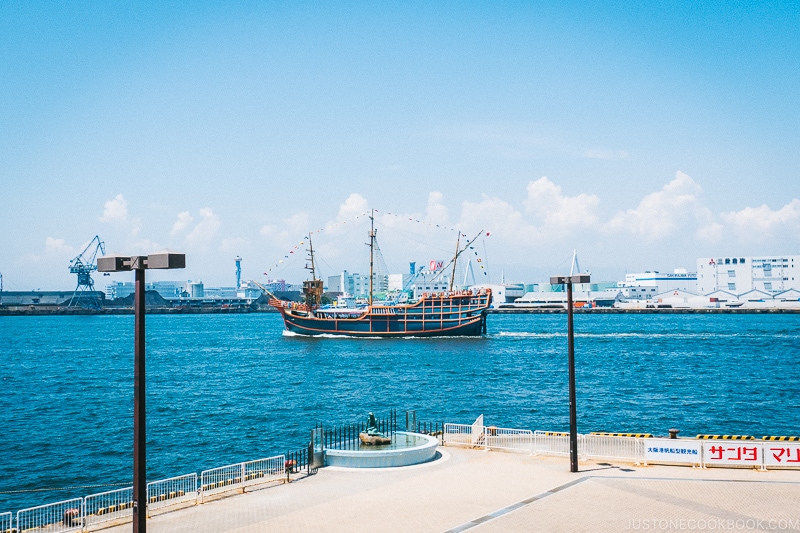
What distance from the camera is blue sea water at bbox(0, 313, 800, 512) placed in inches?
1120

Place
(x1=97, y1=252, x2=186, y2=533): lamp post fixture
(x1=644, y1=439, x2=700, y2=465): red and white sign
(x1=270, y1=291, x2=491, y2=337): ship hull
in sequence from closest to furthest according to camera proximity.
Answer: (x1=97, y1=252, x2=186, y2=533): lamp post fixture, (x1=644, y1=439, x2=700, y2=465): red and white sign, (x1=270, y1=291, x2=491, y2=337): ship hull

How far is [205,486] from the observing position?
16125 millimetres

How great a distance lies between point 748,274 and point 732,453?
620 ft

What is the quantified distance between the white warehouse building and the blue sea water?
11658 cm

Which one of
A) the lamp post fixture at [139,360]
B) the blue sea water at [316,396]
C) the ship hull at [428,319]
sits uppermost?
the lamp post fixture at [139,360]

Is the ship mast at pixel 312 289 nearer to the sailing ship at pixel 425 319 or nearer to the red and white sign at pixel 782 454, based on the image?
the sailing ship at pixel 425 319

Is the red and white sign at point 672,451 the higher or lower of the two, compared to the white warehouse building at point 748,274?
lower

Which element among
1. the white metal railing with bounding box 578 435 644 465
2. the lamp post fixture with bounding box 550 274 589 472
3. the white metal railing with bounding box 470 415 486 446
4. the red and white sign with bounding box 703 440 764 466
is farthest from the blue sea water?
the red and white sign with bounding box 703 440 764 466

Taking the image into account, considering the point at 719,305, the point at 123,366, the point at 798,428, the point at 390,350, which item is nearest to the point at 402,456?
the point at 798,428

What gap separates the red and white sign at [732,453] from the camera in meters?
16.7

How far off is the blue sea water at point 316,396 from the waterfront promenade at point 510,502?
606cm

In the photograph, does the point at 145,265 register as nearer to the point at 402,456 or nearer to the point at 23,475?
the point at 402,456

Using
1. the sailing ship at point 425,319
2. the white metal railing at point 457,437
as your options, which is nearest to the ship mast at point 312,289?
the sailing ship at point 425,319

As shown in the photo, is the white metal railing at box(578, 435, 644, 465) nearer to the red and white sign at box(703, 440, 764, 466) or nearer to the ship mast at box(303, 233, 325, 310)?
the red and white sign at box(703, 440, 764, 466)
